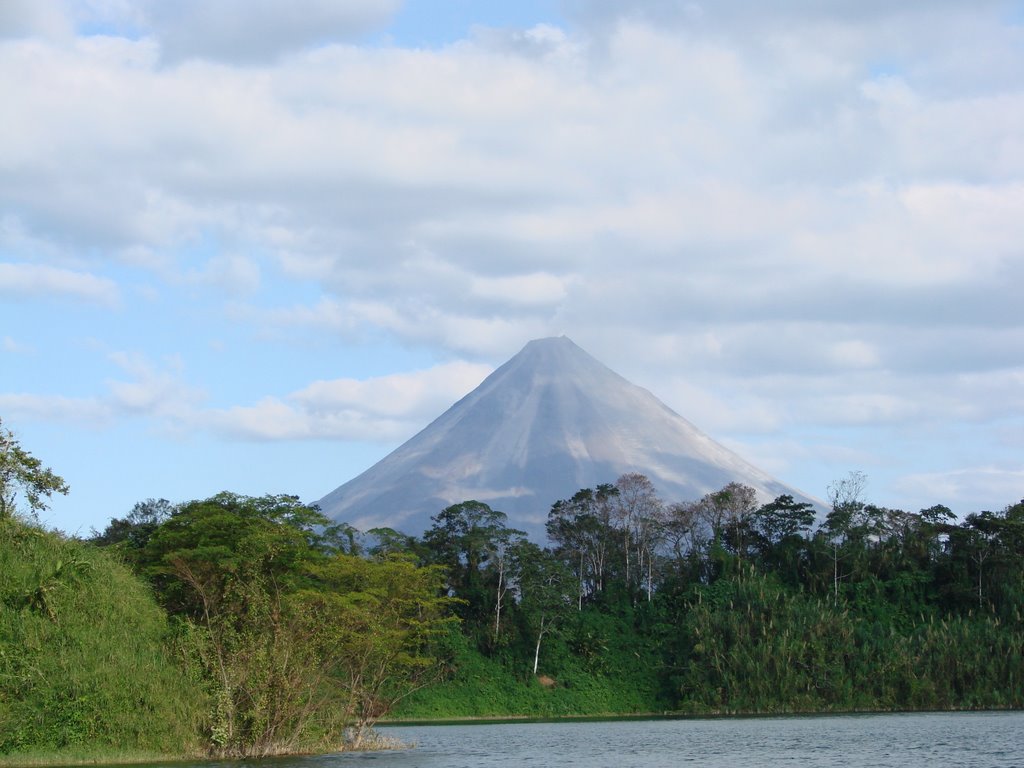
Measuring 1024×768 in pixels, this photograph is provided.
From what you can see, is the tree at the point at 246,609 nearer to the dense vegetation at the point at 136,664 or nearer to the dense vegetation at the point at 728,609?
the dense vegetation at the point at 136,664

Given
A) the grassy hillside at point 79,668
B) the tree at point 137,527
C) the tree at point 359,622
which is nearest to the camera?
the grassy hillside at point 79,668

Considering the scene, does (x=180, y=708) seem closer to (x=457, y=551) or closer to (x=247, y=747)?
(x=247, y=747)

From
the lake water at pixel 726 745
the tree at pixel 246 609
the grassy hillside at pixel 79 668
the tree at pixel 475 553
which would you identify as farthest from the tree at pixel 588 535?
the grassy hillside at pixel 79 668

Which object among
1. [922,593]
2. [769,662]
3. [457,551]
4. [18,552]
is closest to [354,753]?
[18,552]

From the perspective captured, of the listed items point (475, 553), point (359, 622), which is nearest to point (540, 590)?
point (475, 553)

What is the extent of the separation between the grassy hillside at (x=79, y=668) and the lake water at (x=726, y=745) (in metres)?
3.28

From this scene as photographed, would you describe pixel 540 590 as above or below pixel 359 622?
above

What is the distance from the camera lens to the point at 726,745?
39.4 m

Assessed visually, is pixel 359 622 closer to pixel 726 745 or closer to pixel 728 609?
pixel 726 745

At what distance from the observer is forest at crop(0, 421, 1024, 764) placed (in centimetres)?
3162

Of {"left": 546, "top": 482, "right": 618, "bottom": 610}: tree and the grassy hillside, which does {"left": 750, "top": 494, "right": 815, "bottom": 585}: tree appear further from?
the grassy hillside

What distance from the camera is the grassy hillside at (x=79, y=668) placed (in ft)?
97.7

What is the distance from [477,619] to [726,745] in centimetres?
3943

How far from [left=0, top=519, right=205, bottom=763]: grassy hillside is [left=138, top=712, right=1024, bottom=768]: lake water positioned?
→ 3.28 metres
